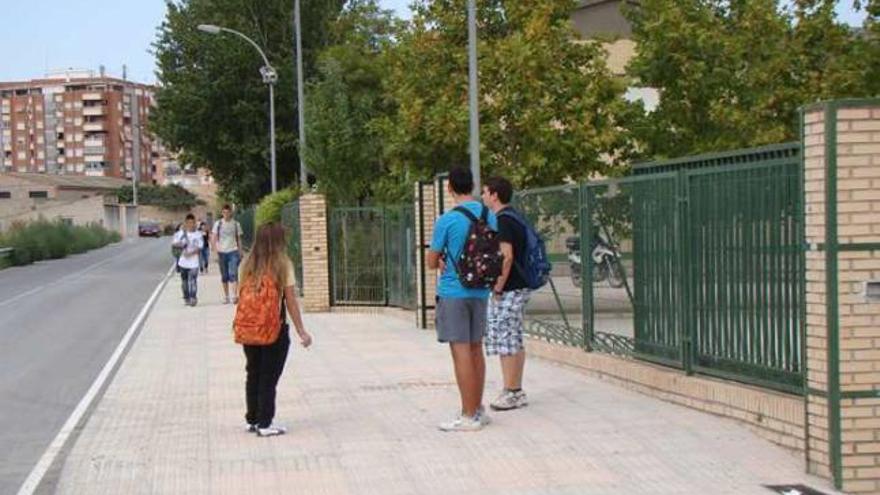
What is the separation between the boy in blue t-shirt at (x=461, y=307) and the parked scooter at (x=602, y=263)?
7.44 ft

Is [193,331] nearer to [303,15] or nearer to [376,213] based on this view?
[376,213]

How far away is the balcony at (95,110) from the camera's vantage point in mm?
174000

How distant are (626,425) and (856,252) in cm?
244

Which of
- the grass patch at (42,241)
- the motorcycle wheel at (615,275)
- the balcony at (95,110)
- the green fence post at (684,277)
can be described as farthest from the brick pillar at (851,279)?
the balcony at (95,110)

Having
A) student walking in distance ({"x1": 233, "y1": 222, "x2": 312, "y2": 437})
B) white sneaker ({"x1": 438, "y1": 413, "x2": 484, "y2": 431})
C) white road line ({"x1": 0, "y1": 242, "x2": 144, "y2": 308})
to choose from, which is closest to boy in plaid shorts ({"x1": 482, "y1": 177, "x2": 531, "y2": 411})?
white sneaker ({"x1": 438, "y1": 413, "x2": 484, "y2": 431})

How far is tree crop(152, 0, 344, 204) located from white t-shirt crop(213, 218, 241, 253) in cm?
1960

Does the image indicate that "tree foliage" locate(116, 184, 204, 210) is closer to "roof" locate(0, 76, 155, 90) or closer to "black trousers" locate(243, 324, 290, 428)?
"roof" locate(0, 76, 155, 90)

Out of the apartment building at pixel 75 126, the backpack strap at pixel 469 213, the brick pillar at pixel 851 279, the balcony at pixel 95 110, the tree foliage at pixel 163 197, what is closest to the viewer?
the brick pillar at pixel 851 279

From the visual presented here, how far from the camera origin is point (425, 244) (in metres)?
15.4

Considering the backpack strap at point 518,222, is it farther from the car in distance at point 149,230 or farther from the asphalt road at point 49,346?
the car in distance at point 149,230

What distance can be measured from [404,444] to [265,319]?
1.36 meters

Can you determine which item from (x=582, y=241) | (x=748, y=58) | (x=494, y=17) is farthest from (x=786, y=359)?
(x=494, y=17)

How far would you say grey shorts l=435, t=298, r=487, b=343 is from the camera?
7.68 metres

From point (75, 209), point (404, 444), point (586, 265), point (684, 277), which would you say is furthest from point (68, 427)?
point (75, 209)
